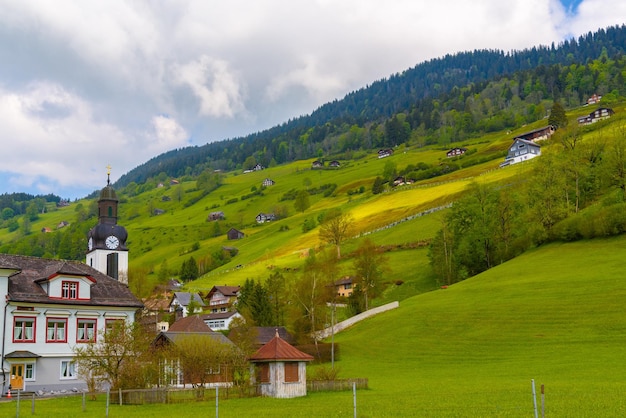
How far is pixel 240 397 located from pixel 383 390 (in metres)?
9.20

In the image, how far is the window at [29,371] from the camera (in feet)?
173

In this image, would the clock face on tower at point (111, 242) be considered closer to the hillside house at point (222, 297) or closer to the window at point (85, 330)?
the window at point (85, 330)

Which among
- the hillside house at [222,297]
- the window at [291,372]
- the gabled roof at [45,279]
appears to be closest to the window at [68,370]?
the gabled roof at [45,279]

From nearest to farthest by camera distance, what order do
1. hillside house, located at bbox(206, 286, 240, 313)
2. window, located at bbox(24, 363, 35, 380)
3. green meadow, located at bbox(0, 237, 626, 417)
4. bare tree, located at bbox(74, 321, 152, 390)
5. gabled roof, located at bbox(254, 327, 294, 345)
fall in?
green meadow, located at bbox(0, 237, 626, 417), bare tree, located at bbox(74, 321, 152, 390), window, located at bbox(24, 363, 35, 380), gabled roof, located at bbox(254, 327, 294, 345), hillside house, located at bbox(206, 286, 240, 313)

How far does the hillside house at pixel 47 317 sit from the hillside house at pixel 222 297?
72338mm

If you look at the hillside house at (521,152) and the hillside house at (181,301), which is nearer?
the hillside house at (181,301)

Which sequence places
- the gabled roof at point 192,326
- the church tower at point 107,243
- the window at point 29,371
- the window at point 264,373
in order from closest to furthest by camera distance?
the window at point 264,373 → the window at point 29,371 → the gabled roof at point 192,326 → the church tower at point 107,243

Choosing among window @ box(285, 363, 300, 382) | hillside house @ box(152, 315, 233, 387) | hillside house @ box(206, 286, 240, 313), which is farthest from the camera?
hillside house @ box(206, 286, 240, 313)

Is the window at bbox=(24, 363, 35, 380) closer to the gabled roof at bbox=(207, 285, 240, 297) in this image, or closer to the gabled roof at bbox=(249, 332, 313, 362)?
the gabled roof at bbox=(249, 332, 313, 362)

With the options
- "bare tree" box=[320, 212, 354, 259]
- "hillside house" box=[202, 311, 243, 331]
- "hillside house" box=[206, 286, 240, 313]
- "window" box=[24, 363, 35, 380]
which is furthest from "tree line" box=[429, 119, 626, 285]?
"window" box=[24, 363, 35, 380]

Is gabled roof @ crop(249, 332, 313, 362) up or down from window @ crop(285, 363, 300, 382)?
up

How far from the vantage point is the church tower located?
85812mm

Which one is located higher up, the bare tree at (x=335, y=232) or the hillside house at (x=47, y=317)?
the bare tree at (x=335, y=232)

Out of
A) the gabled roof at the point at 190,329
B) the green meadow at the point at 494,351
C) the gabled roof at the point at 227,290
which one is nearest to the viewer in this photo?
the green meadow at the point at 494,351
